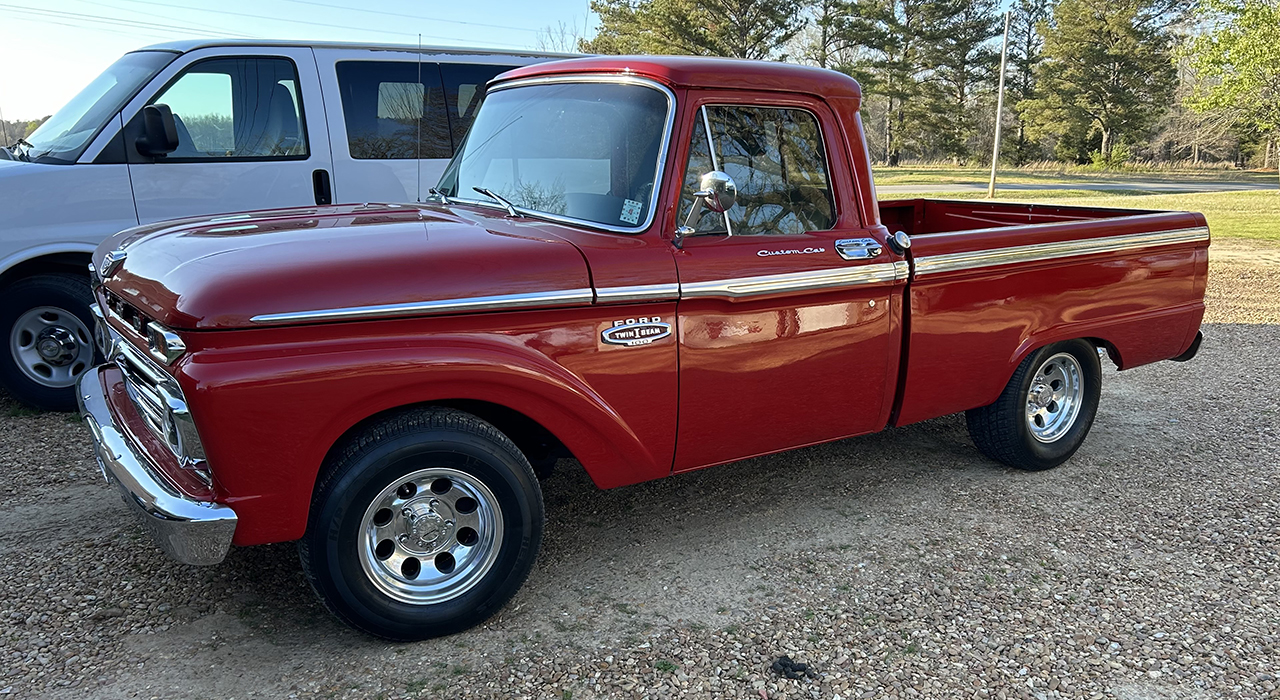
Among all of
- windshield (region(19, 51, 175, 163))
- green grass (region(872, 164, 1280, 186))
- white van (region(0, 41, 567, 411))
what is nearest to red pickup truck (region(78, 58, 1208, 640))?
white van (region(0, 41, 567, 411))

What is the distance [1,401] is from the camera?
577cm

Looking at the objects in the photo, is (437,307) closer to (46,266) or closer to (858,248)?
(858,248)

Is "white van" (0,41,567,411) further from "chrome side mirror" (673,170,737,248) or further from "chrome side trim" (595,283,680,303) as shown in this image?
"chrome side trim" (595,283,680,303)

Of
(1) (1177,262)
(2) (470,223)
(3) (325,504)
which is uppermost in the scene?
(2) (470,223)

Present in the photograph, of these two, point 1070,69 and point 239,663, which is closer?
point 239,663

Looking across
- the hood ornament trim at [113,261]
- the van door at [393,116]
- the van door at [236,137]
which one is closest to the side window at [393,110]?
the van door at [393,116]

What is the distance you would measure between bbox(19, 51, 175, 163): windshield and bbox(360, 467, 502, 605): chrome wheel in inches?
153

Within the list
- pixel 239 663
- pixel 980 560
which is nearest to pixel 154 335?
pixel 239 663

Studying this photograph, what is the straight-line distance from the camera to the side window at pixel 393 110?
6.04m

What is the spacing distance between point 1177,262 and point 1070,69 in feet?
155

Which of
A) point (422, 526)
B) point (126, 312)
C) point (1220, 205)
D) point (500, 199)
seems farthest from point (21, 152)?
point (1220, 205)

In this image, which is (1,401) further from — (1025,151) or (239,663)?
(1025,151)

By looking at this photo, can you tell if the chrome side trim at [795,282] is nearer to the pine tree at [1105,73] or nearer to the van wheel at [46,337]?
the van wheel at [46,337]

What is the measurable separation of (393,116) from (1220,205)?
871 inches
